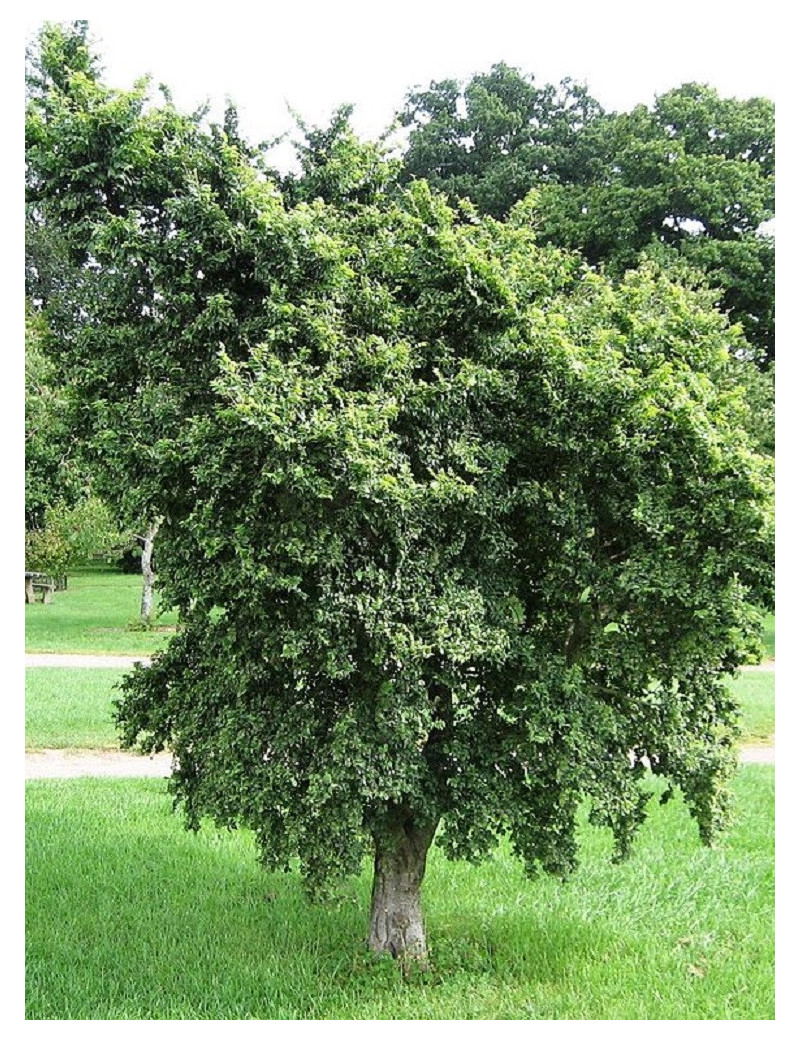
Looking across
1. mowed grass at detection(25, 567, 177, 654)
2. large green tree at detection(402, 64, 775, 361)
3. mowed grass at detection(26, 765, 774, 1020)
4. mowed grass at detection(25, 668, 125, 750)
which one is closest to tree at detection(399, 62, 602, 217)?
large green tree at detection(402, 64, 775, 361)

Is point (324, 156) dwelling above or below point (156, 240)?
above

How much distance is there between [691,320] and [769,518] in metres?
1.48

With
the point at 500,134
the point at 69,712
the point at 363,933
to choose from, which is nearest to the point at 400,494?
the point at 363,933

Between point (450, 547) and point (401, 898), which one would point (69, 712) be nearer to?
point (401, 898)

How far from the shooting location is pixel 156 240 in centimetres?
582

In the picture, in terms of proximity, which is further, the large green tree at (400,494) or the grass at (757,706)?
the grass at (757,706)

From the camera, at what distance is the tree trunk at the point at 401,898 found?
6816 millimetres

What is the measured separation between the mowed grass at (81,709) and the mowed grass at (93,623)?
1466 mm

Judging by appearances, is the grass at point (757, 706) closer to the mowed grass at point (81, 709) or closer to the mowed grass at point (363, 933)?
the mowed grass at point (81, 709)

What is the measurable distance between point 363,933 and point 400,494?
160 inches

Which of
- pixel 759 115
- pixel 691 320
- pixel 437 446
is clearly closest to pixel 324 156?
pixel 437 446

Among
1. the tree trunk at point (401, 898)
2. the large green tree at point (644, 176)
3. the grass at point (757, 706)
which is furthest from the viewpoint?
the large green tree at point (644, 176)

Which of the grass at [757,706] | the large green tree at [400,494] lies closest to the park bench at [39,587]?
the grass at [757,706]

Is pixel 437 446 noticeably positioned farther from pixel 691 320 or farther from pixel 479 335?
pixel 691 320
